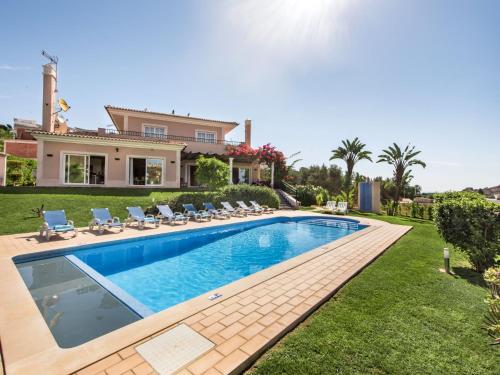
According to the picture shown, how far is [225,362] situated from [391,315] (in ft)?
9.26

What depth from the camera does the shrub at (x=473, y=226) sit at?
20.3ft

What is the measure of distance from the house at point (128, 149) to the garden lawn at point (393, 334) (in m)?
17.8

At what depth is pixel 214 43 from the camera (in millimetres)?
13086

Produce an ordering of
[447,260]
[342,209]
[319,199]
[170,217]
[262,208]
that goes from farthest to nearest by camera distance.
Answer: [319,199] → [342,209] → [262,208] → [170,217] → [447,260]

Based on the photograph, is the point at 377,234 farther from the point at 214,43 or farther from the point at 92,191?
the point at 92,191

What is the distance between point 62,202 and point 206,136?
15.5m

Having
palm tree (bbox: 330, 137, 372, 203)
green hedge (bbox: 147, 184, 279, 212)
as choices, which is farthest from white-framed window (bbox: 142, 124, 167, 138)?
palm tree (bbox: 330, 137, 372, 203)

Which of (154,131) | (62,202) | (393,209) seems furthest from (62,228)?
(393,209)

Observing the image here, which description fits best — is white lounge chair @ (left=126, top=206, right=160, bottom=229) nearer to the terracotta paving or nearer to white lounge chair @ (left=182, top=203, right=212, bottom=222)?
white lounge chair @ (left=182, top=203, right=212, bottom=222)

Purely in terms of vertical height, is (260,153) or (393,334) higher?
(260,153)

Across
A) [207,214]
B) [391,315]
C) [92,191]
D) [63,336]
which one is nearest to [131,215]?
[207,214]

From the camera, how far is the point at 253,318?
12.5 ft

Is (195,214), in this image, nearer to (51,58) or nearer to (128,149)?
(128,149)

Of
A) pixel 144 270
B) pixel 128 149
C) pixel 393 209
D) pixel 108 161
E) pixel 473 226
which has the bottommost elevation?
pixel 144 270
